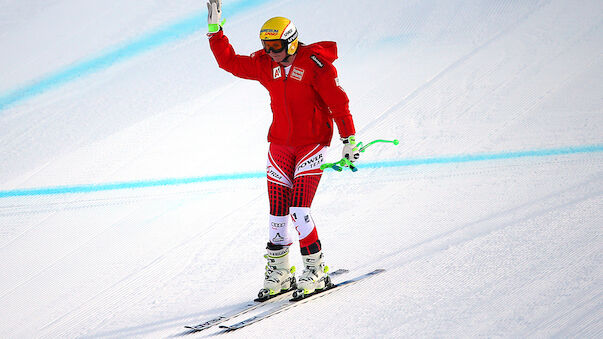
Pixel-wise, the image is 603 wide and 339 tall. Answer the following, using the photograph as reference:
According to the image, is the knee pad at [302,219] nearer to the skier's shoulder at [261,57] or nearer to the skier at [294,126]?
the skier at [294,126]

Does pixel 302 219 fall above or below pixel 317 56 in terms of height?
below

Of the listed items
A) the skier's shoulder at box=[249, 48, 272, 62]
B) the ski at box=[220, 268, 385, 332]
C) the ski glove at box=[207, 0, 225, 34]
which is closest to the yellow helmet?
the skier's shoulder at box=[249, 48, 272, 62]

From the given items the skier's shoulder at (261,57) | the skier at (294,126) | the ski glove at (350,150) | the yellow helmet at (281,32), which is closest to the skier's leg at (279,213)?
the skier at (294,126)

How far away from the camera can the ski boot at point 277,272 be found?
4102 mm

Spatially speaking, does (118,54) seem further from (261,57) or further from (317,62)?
(317,62)

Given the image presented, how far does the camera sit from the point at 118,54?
8797 mm

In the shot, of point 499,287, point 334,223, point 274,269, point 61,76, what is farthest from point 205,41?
point 499,287

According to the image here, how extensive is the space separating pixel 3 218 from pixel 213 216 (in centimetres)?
168

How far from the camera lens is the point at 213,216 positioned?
214 inches

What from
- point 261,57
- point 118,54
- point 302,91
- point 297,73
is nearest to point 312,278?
point 302,91

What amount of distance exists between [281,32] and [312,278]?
1.44 m

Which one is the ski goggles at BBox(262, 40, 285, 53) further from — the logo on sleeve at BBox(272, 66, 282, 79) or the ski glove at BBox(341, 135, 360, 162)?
the ski glove at BBox(341, 135, 360, 162)

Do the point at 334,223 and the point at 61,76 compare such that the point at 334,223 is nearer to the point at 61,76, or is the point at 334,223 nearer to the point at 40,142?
the point at 40,142

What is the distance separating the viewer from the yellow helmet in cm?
383
